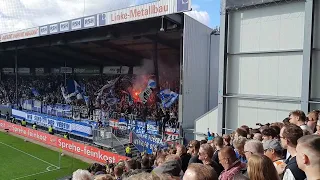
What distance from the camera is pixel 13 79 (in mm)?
41656

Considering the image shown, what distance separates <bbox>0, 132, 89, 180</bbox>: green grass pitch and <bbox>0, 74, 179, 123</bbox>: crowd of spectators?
670 centimetres

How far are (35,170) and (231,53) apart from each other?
11762 mm

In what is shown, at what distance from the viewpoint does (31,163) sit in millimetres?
17750

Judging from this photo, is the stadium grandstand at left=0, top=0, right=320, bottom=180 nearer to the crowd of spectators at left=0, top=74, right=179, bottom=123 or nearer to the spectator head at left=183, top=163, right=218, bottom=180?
the spectator head at left=183, top=163, right=218, bottom=180

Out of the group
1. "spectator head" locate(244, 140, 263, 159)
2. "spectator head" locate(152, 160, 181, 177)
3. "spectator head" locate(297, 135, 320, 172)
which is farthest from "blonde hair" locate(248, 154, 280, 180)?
"spectator head" locate(244, 140, 263, 159)

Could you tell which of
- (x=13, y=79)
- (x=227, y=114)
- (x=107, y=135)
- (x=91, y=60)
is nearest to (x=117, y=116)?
(x=107, y=135)

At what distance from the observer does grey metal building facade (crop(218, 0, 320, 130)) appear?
1016 cm

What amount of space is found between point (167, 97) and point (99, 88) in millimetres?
9170

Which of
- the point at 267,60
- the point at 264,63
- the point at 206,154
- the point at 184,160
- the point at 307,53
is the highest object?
the point at 307,53

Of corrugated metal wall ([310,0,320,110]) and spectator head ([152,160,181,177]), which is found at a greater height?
corrugated metal wall ([310,0,320,110])

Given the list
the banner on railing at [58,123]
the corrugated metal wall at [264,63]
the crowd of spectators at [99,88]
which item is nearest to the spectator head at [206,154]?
the corrugated metal wall at [264,63]

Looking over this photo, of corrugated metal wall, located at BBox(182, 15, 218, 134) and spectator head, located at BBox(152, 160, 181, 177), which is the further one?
corrugated metal wall, located at BBox(182, 15, 218, 134)

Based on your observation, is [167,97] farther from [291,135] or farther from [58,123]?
[291,135]

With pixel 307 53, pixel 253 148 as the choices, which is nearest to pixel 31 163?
pixel 307 53
